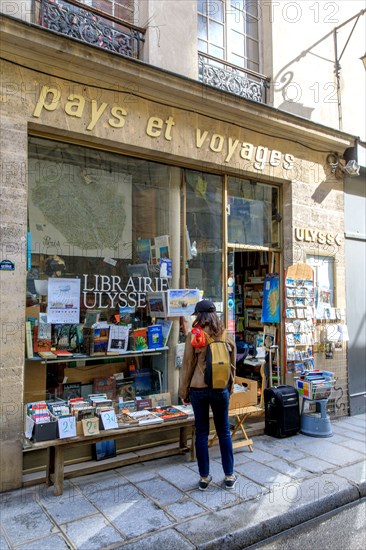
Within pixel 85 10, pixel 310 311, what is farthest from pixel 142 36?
pixel 310 311

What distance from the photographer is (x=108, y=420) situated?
459 centimetres

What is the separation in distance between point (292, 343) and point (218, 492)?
2.97 m

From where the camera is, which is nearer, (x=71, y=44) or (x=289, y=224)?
(x=71, y=44)

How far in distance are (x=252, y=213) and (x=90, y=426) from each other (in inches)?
160

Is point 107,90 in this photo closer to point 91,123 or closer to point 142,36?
point 91,123

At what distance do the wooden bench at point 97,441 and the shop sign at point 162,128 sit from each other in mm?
3392

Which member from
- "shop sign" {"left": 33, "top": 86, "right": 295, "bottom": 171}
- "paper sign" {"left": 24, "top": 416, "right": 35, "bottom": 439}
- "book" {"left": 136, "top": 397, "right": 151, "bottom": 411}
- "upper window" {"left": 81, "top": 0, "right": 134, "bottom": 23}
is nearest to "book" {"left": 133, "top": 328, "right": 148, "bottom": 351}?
"book" {"left": 136, "top": 397, "right": 151, "bottom": 411}

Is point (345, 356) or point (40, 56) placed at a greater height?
point (40, 56)

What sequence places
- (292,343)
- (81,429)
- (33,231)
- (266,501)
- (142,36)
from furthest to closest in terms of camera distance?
(292,343) → (142,36) → (33,231) → (81,429) → (266,501)

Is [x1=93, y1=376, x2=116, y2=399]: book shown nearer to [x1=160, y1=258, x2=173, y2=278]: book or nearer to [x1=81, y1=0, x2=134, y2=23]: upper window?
[x1=160, y1=258, x2=173, y2=278]: book

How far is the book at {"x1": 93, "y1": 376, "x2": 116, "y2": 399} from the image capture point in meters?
5.28

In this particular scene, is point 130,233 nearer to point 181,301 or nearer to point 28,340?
point 181,301

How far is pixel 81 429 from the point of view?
4.42 meters

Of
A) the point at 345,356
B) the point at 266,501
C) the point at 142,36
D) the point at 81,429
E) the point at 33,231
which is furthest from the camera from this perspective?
the point at 345,356
